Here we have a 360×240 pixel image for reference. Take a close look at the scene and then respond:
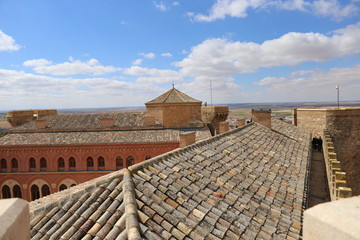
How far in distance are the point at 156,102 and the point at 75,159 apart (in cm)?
981

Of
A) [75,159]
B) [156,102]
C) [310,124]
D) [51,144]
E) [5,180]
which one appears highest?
[156,102]

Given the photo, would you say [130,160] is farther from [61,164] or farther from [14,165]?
[14,165]

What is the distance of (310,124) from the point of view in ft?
52.0

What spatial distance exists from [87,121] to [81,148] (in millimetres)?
4512

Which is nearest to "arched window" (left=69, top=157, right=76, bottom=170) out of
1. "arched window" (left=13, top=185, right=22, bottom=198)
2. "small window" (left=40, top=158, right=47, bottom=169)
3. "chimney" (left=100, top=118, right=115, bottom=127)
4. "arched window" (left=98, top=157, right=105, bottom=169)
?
"arched window" (left=98, top=157, right=105, bottom=169)

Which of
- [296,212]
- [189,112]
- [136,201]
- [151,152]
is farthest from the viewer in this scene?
[189,112]

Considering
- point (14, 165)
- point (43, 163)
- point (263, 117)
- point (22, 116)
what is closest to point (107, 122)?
point (43, 163)

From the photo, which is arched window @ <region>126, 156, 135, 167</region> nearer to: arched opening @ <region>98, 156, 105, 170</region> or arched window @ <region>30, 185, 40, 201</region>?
arched opening @ <region>98, 156, 105, 170</region>

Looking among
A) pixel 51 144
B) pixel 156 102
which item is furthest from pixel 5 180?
pixel 156 102

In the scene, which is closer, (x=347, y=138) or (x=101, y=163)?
(x=347, y=138)

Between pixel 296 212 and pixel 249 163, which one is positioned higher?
pixel 249 163

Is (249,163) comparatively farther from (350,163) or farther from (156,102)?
(156,102)

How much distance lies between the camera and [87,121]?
26109 mm

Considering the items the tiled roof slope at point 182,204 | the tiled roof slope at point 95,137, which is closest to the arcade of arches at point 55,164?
the tiled roof slope at point 95,137
